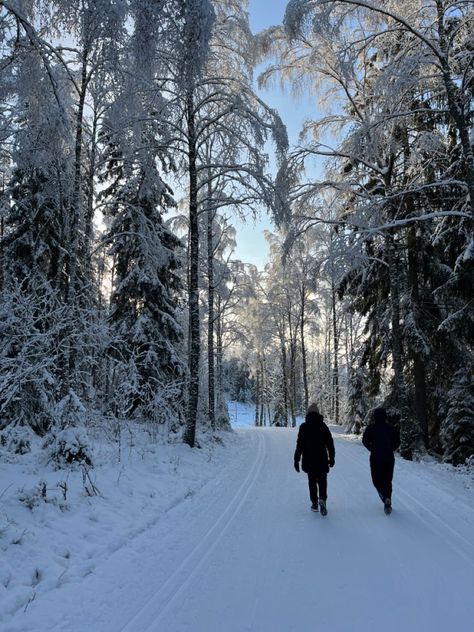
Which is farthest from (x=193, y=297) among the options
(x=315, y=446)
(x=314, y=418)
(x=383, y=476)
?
(x=383, y=476)

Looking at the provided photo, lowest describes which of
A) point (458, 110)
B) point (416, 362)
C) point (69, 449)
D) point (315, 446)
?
point (69, 449)

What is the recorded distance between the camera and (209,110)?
1446cm

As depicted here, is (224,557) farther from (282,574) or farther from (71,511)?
(71,511)

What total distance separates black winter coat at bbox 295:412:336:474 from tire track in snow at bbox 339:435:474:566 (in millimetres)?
1571

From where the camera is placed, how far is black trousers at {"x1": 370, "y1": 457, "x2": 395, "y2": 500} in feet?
24.3

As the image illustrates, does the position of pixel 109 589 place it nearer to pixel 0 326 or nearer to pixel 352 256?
pixel 0 326

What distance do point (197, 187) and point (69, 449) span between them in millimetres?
8550

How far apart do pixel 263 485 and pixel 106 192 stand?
43.4 ft

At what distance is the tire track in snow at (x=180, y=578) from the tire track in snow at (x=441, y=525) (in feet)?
9.31

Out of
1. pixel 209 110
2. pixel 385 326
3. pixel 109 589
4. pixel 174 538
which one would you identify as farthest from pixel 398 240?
pixel 109 589

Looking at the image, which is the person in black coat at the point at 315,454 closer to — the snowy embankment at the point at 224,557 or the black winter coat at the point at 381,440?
the snowy embankment at the point at 224,557

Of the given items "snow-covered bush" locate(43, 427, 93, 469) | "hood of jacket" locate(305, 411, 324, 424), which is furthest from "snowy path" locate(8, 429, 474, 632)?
"snow-covered bush" locate(43, 427, 93, 469)

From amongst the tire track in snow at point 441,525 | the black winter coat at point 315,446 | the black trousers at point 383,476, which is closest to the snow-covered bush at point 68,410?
the black winter coat at point 315,446

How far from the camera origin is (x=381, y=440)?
7.77 metres
